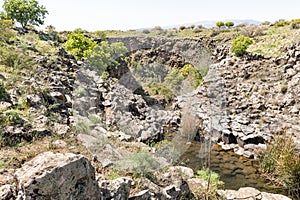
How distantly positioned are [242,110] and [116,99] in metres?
8.27

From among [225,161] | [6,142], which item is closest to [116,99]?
[225,161]

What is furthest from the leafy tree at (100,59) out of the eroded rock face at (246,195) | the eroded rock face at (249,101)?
the eroded rock face at (246,195)

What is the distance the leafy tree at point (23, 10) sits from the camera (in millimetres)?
19031

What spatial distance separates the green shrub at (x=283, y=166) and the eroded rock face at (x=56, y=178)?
21.0 feet

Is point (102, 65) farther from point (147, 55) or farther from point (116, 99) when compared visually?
point (147, 55)

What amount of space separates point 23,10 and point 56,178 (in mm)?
20001

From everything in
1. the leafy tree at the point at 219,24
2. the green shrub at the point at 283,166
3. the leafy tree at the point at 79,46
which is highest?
the leafy tree at the point at 219,24

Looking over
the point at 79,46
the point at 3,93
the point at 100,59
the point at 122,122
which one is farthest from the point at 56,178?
the point at 79,46

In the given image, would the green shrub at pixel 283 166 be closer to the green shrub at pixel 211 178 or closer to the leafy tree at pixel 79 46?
the green shrub at pixel 211 178

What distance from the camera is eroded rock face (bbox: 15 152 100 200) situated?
9.58 ft

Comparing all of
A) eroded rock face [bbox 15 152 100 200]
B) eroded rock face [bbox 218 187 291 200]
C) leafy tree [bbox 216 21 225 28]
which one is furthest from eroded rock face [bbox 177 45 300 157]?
Answer: leafy tree [bbox 216 21 225 28]

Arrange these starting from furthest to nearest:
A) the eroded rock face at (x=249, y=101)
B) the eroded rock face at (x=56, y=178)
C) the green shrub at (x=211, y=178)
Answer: the eroded rock face at (x=249, y=101) → the green shrub at (x=211, y=178) → the eroded rock face at (x=56, y=178)

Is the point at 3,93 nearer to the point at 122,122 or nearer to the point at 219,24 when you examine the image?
the point at 122,122

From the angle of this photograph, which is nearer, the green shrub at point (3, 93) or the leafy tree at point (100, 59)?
the green shrub at point (3, 93)
